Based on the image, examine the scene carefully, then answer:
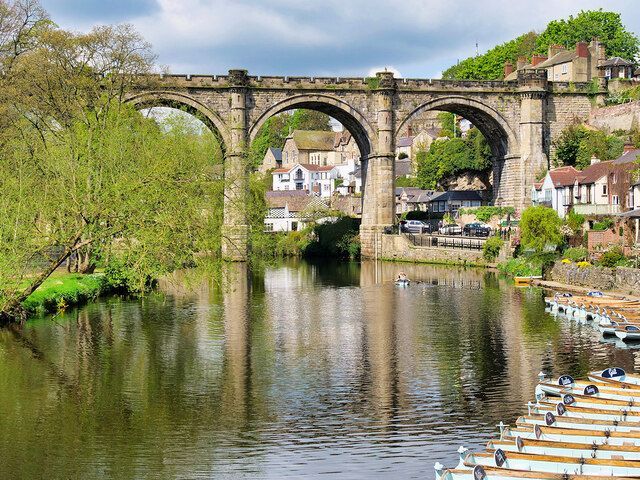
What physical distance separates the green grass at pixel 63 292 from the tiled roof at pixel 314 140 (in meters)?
98.9

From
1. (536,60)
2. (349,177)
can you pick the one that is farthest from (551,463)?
(349,177)

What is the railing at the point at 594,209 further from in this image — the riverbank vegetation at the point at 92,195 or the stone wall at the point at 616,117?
the riverbank vegetation at the point at 92,195

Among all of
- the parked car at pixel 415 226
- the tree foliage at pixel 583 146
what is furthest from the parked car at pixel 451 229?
the tree foliage at pixel 583 146

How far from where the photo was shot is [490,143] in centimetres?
8425

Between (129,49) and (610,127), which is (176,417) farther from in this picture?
(610,127)

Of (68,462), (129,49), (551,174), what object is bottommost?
(68,462)

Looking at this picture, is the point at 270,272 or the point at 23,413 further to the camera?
the point at 270,272

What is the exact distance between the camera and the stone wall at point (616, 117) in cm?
7806

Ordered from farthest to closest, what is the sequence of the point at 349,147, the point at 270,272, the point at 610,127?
1. the point at 349,147
2. the point at 610,127
3. the point at 270,272

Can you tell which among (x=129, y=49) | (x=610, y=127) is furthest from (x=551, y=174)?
(x=129, y=49)

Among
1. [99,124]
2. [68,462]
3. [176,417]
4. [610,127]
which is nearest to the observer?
[68,462]

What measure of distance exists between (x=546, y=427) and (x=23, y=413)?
13.5 metres

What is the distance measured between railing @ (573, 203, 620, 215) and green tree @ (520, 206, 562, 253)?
3613mm

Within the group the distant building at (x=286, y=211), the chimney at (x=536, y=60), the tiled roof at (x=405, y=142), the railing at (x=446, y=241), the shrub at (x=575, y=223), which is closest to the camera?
the shrub at (x=575, y=223)
